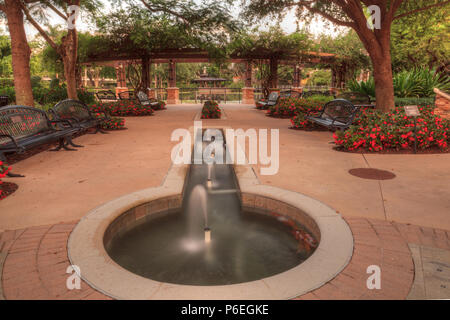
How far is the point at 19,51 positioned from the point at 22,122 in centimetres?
261

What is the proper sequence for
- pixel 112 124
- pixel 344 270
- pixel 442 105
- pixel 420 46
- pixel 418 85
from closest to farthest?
pixel 344 270 < pixel 442 105 < pixel 112 124 < pixel 418 85 < pixel 420 46

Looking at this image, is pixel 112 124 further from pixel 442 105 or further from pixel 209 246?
pixel 442 105

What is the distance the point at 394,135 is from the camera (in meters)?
6.98

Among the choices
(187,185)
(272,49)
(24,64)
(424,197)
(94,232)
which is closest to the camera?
(94,232)

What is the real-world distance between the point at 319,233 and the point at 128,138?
22.5 ft

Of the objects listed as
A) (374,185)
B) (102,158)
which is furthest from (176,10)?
(374,185)

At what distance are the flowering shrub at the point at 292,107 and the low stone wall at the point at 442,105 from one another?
→ 4.84 m

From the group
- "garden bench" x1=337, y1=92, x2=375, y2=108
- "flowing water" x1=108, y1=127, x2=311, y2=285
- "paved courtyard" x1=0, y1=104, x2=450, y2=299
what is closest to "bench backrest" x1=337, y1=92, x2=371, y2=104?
"garden bench" x1=337, y1=92, x2=375, y2=108

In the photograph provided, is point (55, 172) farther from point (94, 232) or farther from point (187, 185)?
point (94, 232)

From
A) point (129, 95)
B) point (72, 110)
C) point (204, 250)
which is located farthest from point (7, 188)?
point (129, 95)

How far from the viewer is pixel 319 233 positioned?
3.28 meters

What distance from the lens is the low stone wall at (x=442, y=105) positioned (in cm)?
848

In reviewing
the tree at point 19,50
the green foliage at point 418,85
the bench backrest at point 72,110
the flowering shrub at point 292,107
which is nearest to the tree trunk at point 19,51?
the tree at point 19,50
